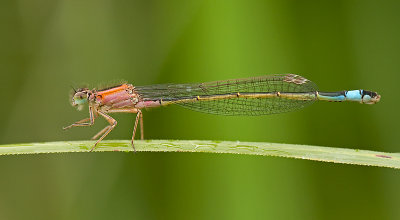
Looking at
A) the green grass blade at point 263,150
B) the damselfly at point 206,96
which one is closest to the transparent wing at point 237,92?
Answer: the damselfly at point 206,96

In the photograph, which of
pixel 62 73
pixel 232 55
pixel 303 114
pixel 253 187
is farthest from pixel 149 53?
pixel 253 187

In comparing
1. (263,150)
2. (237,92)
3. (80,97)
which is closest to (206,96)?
(237,92)

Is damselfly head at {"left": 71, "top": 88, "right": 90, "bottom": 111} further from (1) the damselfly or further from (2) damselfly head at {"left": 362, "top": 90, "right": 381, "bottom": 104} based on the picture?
(2) damselfly head at {"left": 362, "top": 90, "right": 381, "bottom": 104}

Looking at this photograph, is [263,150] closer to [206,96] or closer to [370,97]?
[370,97]

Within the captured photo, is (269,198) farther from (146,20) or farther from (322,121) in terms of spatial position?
(146,20)

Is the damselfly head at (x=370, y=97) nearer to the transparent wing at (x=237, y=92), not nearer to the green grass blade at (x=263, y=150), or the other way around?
the transparent wing at (x=237, y=92)

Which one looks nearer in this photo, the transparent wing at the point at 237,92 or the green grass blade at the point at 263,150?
the green grass blade at the point at 263,150

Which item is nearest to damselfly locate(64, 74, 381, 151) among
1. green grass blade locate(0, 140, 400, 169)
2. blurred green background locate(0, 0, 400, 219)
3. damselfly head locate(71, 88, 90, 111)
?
damselfly head locate(71, 88, 90, 111)
